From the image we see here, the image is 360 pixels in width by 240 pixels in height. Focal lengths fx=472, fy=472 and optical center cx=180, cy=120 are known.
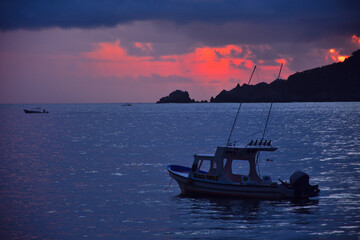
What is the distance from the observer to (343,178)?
41.3 metres

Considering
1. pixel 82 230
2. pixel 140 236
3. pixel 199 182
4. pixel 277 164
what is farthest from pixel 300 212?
pixel 277 164

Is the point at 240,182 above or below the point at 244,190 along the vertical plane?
above

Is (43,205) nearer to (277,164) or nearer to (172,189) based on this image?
(172,189)

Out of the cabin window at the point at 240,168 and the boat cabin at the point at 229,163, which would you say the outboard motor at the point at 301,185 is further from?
the cabin window at the point at 240,168

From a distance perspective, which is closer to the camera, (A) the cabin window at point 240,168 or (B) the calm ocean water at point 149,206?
(B) the calm ocean water at point 149,206

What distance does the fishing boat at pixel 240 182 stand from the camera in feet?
103

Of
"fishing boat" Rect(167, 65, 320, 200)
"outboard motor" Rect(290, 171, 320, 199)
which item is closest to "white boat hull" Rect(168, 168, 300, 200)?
"fishing boat" Rect(167, 65, 320, 200)

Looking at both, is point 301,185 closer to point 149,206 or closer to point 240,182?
point 240,182

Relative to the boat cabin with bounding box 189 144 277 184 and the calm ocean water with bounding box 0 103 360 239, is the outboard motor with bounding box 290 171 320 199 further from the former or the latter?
the boat cabin with bounding box 189 144 277 184

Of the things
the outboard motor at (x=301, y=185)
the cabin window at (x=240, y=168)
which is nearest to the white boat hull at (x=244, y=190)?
the outboard motor at (x=301, y=185)

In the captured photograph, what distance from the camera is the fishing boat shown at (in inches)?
1235

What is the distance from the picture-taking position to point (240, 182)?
33188mm

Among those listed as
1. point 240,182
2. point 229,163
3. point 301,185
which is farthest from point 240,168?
point 301,185

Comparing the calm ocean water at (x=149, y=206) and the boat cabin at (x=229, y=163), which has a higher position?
the boat cabin at (x=229, y=163)
